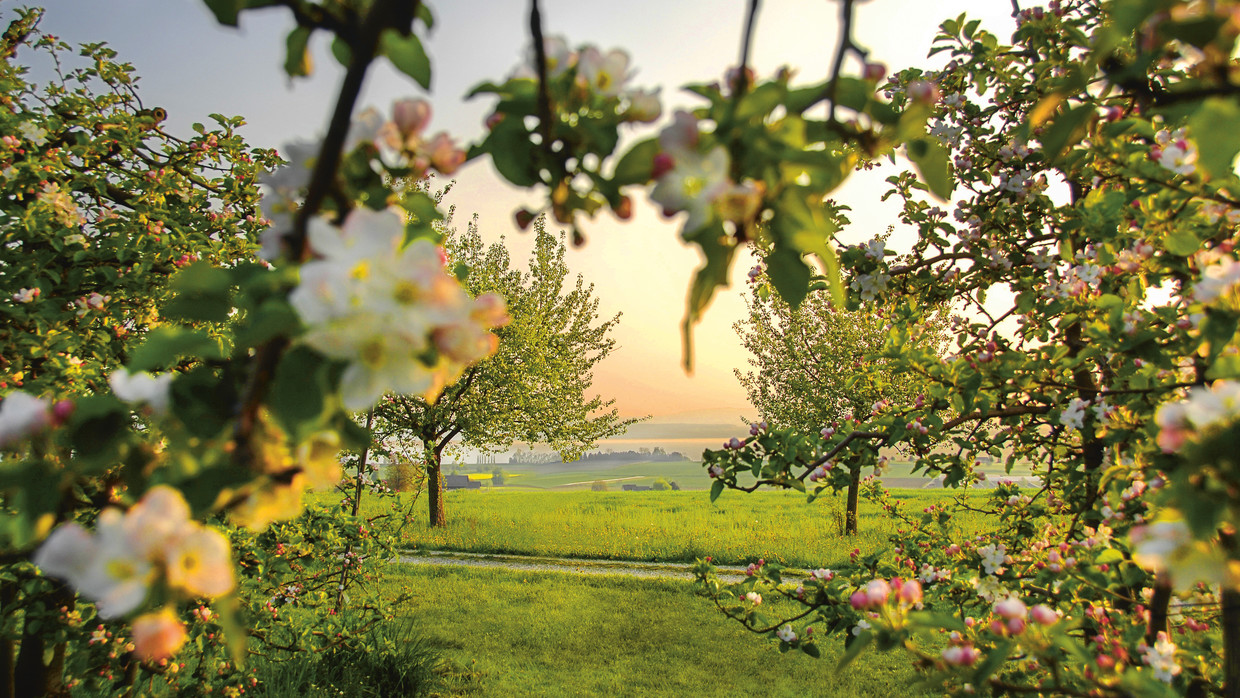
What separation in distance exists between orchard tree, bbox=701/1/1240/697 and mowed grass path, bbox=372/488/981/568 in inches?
253

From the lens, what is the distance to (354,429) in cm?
59

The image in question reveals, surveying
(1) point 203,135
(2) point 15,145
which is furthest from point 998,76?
(2) point 15,145

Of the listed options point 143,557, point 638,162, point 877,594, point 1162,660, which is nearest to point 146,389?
point 143,557

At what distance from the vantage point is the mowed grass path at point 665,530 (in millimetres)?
11453

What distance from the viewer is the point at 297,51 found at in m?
0.63

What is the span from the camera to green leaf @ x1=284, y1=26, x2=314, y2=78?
63 centimetres

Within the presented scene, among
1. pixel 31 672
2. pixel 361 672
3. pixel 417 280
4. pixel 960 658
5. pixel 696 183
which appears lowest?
pixel 361 672

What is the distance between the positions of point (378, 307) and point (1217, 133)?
0.76 m

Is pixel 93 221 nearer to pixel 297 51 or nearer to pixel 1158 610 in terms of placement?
pixel 297 51

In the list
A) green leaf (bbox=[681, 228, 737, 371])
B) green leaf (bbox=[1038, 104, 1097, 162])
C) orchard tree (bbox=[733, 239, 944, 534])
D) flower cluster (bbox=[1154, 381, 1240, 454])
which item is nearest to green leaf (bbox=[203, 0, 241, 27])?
green leaf (bbox=[681, 228, 737, 371])

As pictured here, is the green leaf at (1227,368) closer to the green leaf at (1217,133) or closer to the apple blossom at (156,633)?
the green leaf at (1217,133)

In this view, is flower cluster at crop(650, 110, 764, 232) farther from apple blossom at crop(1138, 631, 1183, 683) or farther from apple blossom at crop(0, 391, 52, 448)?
apple blossom at crop(1138, 631, 1183, 683)

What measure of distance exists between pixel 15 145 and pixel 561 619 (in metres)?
6.58

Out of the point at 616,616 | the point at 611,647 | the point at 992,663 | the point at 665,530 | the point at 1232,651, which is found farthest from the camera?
the point at 665,530
